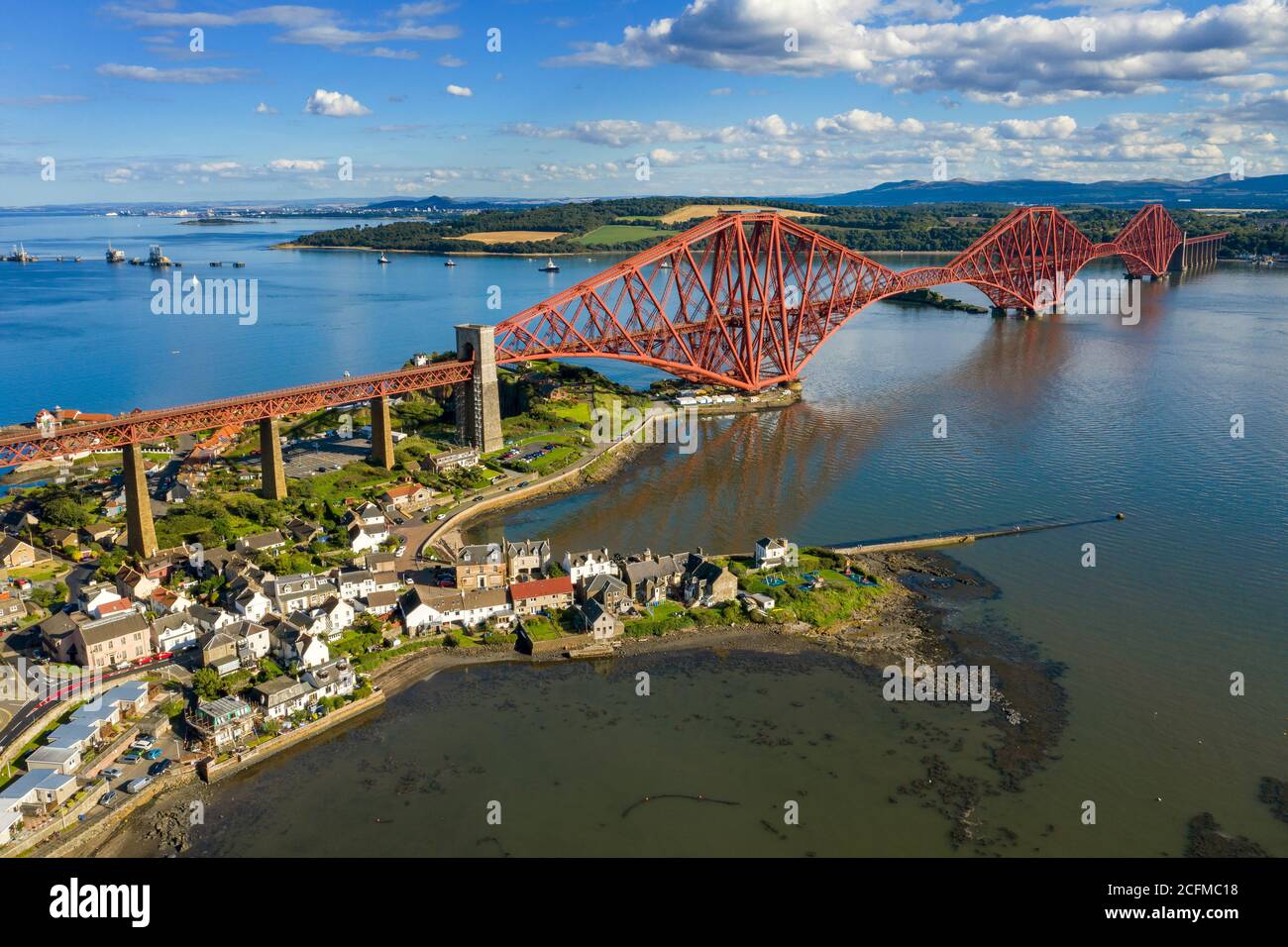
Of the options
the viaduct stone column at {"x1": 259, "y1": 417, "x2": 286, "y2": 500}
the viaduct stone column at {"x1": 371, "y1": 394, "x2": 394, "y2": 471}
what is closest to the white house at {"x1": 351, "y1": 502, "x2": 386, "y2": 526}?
the viaduct stone column at {"x1": 259, "y1": 417, "x2": 286, "y2": 500}

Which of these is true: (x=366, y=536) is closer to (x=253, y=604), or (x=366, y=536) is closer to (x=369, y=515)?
(x=369, y=515)

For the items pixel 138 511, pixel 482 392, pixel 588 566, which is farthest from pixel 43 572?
pixel 482 392

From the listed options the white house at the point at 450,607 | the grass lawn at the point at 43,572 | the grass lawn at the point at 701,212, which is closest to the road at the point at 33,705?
the white house at the point at 450,607

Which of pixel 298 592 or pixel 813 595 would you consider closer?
pixel 298 592

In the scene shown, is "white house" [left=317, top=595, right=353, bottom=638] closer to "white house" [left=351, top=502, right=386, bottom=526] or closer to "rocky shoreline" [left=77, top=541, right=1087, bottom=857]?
"rocky shoreline" [left=77, top=541, right=1087, bottom=857]

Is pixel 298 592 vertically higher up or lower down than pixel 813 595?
higher up

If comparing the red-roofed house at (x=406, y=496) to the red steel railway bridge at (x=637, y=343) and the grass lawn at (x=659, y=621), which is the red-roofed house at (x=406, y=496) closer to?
the red steel railway bridge at (x=637, y=343)
